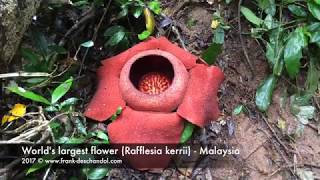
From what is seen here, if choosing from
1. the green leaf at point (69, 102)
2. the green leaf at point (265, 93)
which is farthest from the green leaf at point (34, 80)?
the green leaf at point (265, 93)

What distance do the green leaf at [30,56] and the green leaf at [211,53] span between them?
3.18ft

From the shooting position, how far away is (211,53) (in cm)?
254

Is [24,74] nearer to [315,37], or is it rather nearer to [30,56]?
[30,56]

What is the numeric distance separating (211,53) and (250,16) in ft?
1.52

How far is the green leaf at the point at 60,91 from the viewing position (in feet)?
7.45

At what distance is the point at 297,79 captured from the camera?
2746 mm

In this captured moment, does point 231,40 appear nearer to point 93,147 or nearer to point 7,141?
point 93,147

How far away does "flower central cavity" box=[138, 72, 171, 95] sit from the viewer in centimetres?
241

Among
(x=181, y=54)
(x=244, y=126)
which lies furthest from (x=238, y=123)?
(x=181, y=54)

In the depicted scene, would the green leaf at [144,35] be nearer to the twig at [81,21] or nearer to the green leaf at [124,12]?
the green leaf at [124,12]

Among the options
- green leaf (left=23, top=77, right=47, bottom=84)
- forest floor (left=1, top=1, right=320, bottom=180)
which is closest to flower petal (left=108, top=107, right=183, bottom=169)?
forest floor (left=1, top=1, right=320, bottom=180)

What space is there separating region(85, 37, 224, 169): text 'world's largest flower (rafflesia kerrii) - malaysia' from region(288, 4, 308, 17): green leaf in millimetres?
778

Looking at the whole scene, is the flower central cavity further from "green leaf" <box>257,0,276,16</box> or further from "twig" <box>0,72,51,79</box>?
"green leaf" <box>257,0,276,16</box>

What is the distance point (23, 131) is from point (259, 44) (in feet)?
5.14
